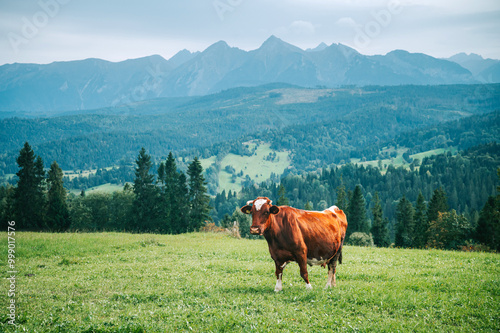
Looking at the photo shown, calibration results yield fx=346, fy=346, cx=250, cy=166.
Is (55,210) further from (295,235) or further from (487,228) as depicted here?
(487,228)

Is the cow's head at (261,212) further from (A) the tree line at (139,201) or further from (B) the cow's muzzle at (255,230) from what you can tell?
(A) the tree line at (139,201)

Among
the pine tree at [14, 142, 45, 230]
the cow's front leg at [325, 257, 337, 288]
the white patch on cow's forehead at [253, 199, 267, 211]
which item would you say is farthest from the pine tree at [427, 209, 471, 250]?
the pine tree at [14, 142, 45, 230]

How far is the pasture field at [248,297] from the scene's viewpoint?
37.9 feet

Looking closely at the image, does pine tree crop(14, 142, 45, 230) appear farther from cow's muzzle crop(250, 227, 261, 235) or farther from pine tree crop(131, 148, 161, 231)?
cow's muzzle crop(250, 227, 261, 235)

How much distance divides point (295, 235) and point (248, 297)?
124 inches

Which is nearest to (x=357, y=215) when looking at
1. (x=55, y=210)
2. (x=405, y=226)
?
(x=405, y=226)

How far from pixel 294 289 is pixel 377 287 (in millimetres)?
3558

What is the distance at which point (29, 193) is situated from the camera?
6272 centimetres

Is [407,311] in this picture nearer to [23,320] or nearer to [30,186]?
[23,320]

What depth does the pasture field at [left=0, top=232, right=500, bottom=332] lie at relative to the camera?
11.5 m

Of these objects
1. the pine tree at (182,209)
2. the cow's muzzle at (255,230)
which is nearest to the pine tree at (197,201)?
the pine tree at (182,209)

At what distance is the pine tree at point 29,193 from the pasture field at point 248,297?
47018 mm

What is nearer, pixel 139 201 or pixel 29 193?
pixel 29 193

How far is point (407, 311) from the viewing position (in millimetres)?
12289
